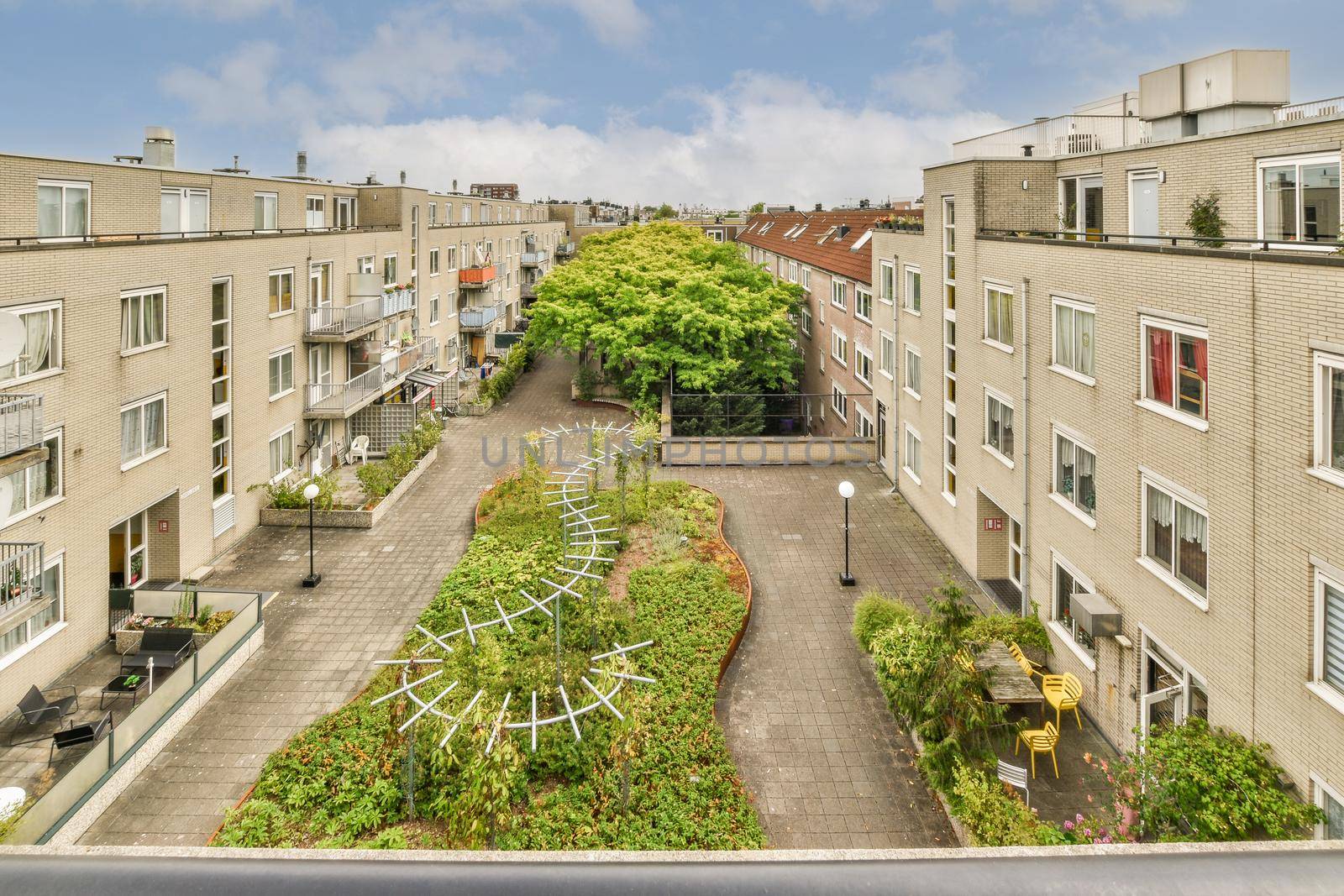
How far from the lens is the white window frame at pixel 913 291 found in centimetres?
2350

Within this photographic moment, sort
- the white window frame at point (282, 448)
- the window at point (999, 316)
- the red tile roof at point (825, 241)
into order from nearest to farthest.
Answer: the window at point (999, 316)
the white window frame at point (282, 448)
the red tile roof at point (825, 241)

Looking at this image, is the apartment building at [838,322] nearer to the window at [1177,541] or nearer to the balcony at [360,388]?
the window at [1177,541]

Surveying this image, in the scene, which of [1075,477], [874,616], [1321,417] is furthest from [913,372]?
[1321,417]

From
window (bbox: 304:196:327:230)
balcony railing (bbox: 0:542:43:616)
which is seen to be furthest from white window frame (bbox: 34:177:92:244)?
window (bbox: 304:196:327:230)

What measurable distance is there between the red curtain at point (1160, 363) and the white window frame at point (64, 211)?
60.0ft

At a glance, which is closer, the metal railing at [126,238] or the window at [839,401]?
the metal railing at [126,238]

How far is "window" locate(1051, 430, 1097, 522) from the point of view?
1430 centimetres

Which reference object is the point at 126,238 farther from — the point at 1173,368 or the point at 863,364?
the point at 863,364

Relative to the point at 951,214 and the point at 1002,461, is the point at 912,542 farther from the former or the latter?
the point at 951,214

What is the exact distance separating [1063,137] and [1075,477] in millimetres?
8460

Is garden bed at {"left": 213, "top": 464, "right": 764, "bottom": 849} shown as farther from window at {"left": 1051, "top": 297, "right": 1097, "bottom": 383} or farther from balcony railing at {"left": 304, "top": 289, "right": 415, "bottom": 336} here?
balcony railing at {"left": 304, "top": 289, "right": 415, "bottom": 336}

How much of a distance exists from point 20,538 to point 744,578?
1328 centimetres

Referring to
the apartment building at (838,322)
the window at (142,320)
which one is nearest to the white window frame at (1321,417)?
the apartment building at (838,322)

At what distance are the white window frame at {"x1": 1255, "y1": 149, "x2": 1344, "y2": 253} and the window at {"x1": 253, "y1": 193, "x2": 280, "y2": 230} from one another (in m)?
24.0
